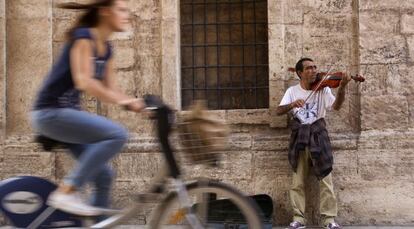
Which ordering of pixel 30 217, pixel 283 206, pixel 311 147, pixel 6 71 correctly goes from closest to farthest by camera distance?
1. pixel 30 217
2. pixel 311 147
3. pixel 283 206
4. pixel 6 71

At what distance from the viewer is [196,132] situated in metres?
3.70

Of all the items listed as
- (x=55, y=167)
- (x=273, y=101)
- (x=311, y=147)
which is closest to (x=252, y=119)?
(x=273, y=101)

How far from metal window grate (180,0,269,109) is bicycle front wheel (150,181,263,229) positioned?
4.34m

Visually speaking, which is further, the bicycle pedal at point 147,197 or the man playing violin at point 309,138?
the man playing violin at point 309,138

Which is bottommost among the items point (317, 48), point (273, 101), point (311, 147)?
point (311, 147)

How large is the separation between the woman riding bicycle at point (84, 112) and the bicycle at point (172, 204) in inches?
3.5

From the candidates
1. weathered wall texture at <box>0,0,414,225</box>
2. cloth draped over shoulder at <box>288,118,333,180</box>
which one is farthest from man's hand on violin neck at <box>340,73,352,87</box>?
weathered wall texture at <box>0,0,414,225</box>

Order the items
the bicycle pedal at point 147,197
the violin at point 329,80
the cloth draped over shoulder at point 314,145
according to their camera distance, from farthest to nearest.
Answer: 1. the violin at point 329,80
2. the cloth draped over shoulder at point 314,145
3. the bicycle pedal at point 147,197

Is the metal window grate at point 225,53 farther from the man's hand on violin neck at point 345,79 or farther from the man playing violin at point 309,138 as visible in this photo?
the man's hand on violin neck at point 345,79

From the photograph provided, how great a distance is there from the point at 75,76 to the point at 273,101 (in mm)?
4147

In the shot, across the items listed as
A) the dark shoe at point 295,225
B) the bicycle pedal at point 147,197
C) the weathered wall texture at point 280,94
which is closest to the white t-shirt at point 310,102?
the weathered wall texture at point 280,94

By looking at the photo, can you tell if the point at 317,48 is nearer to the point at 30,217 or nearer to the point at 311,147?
the point at 311,147

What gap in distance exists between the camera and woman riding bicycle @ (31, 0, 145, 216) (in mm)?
3760

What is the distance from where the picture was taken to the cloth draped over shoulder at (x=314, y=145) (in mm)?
6965
